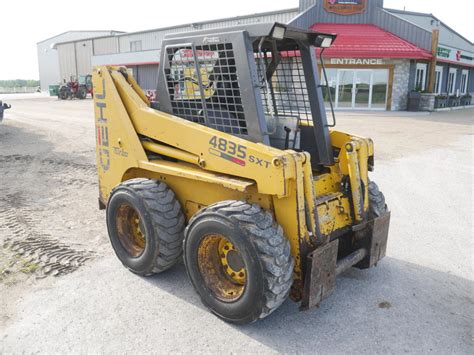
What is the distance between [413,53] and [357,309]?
21.5 metres

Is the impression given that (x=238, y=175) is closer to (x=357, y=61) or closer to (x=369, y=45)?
(x=357, y=61)

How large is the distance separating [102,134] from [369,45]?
20.9m

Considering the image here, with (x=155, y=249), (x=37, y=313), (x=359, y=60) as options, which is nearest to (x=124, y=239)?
(x=155, y=249)

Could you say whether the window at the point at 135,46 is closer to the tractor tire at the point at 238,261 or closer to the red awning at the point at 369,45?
the red awning at the point at 369,45

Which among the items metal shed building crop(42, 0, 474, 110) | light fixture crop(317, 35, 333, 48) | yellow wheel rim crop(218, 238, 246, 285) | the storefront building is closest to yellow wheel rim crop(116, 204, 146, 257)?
yellow wheel rim crop(218, 238, 246, 285)

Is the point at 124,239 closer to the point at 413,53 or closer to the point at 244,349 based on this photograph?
the point at 244,349

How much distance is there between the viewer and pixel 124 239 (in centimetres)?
468

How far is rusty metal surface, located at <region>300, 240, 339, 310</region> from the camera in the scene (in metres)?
3.41

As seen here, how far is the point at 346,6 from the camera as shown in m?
25.8


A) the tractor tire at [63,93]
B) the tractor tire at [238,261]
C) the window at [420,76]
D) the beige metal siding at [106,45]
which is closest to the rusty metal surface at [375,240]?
the tractor tire at [238,261]

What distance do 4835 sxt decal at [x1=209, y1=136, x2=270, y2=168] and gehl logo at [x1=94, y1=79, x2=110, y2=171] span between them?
1634 mm

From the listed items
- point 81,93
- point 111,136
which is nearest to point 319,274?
point 111,136

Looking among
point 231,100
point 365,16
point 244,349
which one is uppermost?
point 365,16

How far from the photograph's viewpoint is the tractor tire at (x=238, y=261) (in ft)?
10.9
